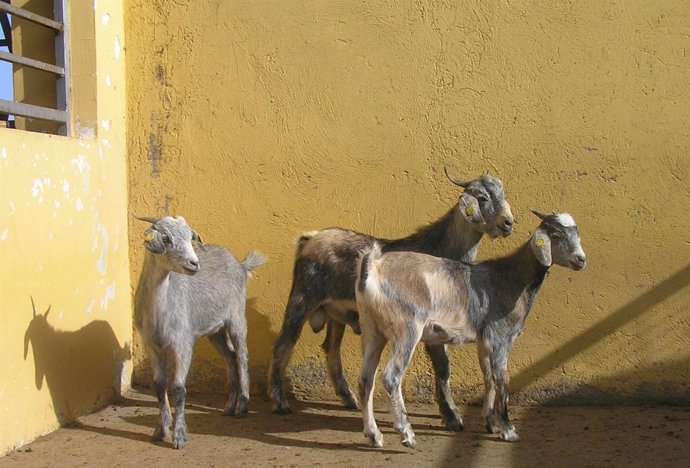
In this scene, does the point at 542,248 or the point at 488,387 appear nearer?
the point at 542,248

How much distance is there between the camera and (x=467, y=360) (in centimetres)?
638

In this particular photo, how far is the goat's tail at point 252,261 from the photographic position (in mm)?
6379

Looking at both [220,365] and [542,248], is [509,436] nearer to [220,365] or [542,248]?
[542,248]

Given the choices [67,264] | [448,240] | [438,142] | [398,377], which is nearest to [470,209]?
[448,240]

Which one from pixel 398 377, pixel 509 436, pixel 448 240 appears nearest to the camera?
pixel 398 377

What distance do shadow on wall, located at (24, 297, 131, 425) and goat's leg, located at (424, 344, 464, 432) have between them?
2396 mm

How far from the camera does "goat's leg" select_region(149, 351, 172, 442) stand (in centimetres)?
548

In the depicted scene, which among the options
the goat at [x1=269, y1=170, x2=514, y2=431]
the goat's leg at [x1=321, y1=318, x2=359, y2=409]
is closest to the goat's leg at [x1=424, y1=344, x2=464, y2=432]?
the goat at [x1=269, y1=170, x2=514, y2=431]

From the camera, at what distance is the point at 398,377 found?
201 inches

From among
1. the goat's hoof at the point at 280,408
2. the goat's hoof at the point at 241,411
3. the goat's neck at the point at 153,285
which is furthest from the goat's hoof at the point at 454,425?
the goat's neck at the point at 153,285

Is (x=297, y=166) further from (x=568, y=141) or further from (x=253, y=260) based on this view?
(x=568, y=141)

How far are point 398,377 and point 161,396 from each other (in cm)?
158

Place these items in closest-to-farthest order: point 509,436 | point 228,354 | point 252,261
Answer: point 509,436 → point 228,354 → point 252,261

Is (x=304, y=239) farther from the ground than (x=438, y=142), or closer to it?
closer to it
